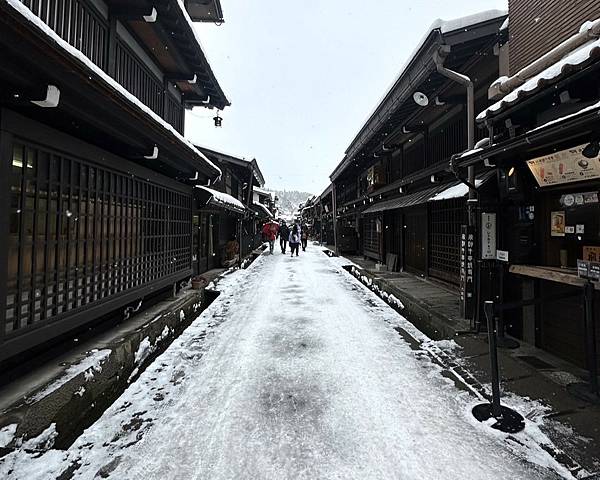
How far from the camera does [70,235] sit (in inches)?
170

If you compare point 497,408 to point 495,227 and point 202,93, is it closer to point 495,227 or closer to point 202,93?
point 495,227

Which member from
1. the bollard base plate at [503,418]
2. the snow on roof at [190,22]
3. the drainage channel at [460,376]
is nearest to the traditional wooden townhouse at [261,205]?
the snow on roof at [190,22]

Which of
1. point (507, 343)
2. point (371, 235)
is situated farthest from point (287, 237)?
point (507, 343)

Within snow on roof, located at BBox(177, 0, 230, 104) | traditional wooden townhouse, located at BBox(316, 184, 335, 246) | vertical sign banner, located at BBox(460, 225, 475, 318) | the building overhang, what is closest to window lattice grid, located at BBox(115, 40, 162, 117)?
snow on roof, located at BBox(177, 0, 230, 104)

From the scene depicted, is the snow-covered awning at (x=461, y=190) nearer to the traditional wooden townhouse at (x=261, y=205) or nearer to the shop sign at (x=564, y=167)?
the shop sign at (x=564, y=167)

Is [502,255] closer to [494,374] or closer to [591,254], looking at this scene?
[591,254]

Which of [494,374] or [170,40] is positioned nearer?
[494,374]

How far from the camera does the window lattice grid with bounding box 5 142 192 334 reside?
3.48 m

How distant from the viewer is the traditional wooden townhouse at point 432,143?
23.4 ft

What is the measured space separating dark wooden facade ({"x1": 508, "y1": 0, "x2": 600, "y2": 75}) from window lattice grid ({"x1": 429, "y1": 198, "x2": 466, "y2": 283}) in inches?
156

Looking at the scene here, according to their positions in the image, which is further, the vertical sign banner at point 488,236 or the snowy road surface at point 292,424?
the vertical sign banner at point 488,236

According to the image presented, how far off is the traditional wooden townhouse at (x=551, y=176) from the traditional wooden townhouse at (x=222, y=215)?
7.76 metres

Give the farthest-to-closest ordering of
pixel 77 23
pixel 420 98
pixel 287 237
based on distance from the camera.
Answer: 1. pixel 287 237
2. pixel 420 98
3. pixel 77 23

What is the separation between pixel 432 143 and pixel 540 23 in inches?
227
